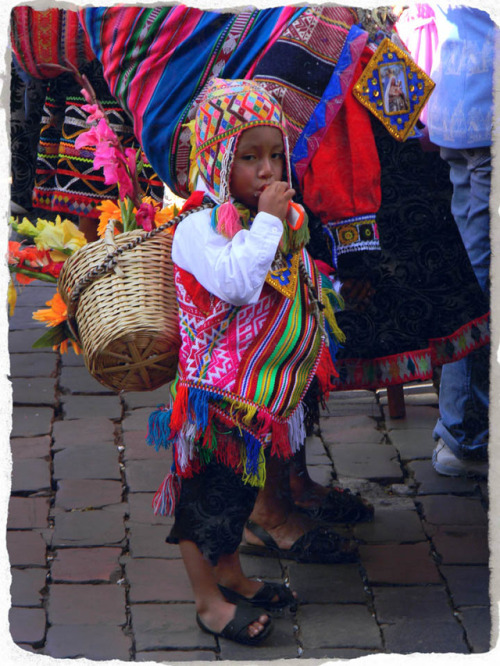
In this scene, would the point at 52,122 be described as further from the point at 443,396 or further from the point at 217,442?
the point at 217,442

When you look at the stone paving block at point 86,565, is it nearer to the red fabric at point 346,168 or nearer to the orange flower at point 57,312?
the orange flower at point 57,312

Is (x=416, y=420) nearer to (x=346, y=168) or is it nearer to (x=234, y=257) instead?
(x=346, y=168)

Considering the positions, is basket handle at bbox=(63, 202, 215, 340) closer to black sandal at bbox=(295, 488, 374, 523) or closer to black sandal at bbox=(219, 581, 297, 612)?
black sandal at bbox=(219, 581, 297, 612)

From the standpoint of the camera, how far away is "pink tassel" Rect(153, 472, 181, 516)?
10.2 feet

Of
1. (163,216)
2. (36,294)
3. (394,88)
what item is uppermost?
(394,88)

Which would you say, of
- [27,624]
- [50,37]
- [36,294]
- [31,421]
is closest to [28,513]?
[27,624]

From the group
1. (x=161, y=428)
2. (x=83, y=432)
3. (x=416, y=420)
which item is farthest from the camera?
(x=416, y=420)

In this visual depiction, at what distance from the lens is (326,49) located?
10.7 ft

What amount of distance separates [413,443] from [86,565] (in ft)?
5.43

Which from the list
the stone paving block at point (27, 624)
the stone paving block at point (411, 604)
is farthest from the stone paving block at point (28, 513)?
the stone paving block at point (411, 604)

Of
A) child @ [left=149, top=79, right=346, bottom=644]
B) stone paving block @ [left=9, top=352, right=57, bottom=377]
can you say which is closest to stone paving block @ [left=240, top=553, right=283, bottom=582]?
child @ [left=149, top=79, right=346, bottom=644]

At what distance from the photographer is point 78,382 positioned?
16.8 ft

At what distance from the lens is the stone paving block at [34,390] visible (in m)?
4.85

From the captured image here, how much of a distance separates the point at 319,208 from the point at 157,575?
1.37 metres
